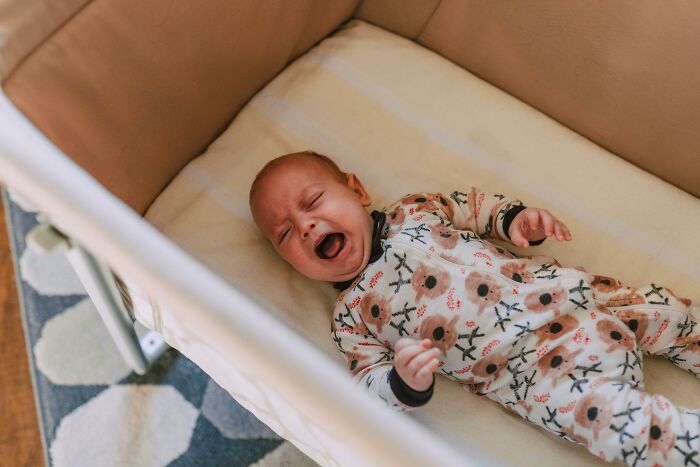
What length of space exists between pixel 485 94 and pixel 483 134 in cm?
8

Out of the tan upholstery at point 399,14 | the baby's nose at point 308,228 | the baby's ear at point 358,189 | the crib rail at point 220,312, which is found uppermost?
the tan upholstery at point 399,14

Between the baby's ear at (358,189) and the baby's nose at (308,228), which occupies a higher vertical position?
the baby's ear at (358,189)

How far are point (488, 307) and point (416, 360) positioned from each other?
20 cm

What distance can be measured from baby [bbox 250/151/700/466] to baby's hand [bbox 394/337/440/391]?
0.26 feet

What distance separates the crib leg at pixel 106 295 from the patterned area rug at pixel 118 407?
0.03 meters

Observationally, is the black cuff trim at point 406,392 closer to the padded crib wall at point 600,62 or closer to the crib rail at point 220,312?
the crib rail at point 220,312

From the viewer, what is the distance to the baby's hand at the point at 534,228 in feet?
2.61

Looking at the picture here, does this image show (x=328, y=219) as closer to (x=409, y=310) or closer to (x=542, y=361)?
(x=409, y=310)

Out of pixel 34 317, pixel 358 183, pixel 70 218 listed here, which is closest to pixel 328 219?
pixel 358 183

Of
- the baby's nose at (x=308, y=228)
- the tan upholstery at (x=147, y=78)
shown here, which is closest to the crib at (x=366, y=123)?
the tan upholstery at (x=147, y=78)

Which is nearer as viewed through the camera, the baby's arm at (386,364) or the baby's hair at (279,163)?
the baby's arm at (386,364)

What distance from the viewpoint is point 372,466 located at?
45 cm

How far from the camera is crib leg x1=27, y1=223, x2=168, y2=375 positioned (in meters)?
0.57

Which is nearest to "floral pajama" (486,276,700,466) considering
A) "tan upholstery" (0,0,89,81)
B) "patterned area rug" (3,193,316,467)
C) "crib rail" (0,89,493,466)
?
"crib rail" (0,89,493,466)
